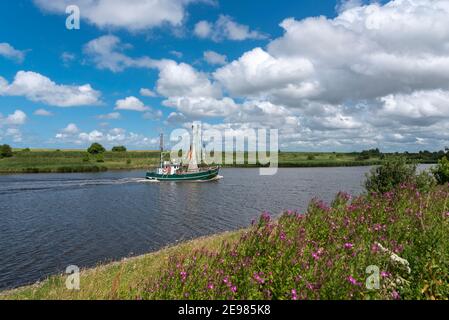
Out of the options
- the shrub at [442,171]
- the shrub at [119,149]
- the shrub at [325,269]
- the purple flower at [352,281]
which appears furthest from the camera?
the shrub at [119,149]

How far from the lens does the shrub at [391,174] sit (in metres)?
17.4

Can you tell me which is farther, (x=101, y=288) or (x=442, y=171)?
(x=442, y=171)

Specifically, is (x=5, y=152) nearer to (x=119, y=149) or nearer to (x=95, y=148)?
(x=95, y=148)

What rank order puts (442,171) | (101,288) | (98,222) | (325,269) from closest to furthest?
(325,269), (101,288), (442,171), (98,222)

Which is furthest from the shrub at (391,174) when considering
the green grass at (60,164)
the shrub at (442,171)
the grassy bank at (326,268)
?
the green grass at (60,164)

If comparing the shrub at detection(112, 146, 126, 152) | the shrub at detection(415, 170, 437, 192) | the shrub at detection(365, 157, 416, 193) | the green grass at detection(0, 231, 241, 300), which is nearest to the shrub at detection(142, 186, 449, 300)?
the green grass at detection(0, 231, 241, 300)

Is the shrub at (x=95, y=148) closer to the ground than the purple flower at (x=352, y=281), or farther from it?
farther from it

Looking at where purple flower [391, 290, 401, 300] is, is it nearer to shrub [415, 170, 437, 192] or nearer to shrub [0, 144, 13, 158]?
shrub [415, 170, 437, 192]

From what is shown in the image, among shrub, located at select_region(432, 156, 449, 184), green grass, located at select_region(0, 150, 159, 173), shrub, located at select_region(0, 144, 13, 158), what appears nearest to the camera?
shrub, located at select_region(432, 156, 449, 184)

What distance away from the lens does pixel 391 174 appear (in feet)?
58.7

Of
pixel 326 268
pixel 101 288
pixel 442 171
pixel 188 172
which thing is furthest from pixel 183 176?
pixel 326 268

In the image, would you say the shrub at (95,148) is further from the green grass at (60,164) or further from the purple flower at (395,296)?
the purple flower at (395,296)

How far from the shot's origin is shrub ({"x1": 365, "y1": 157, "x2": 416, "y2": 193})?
57.1ft
